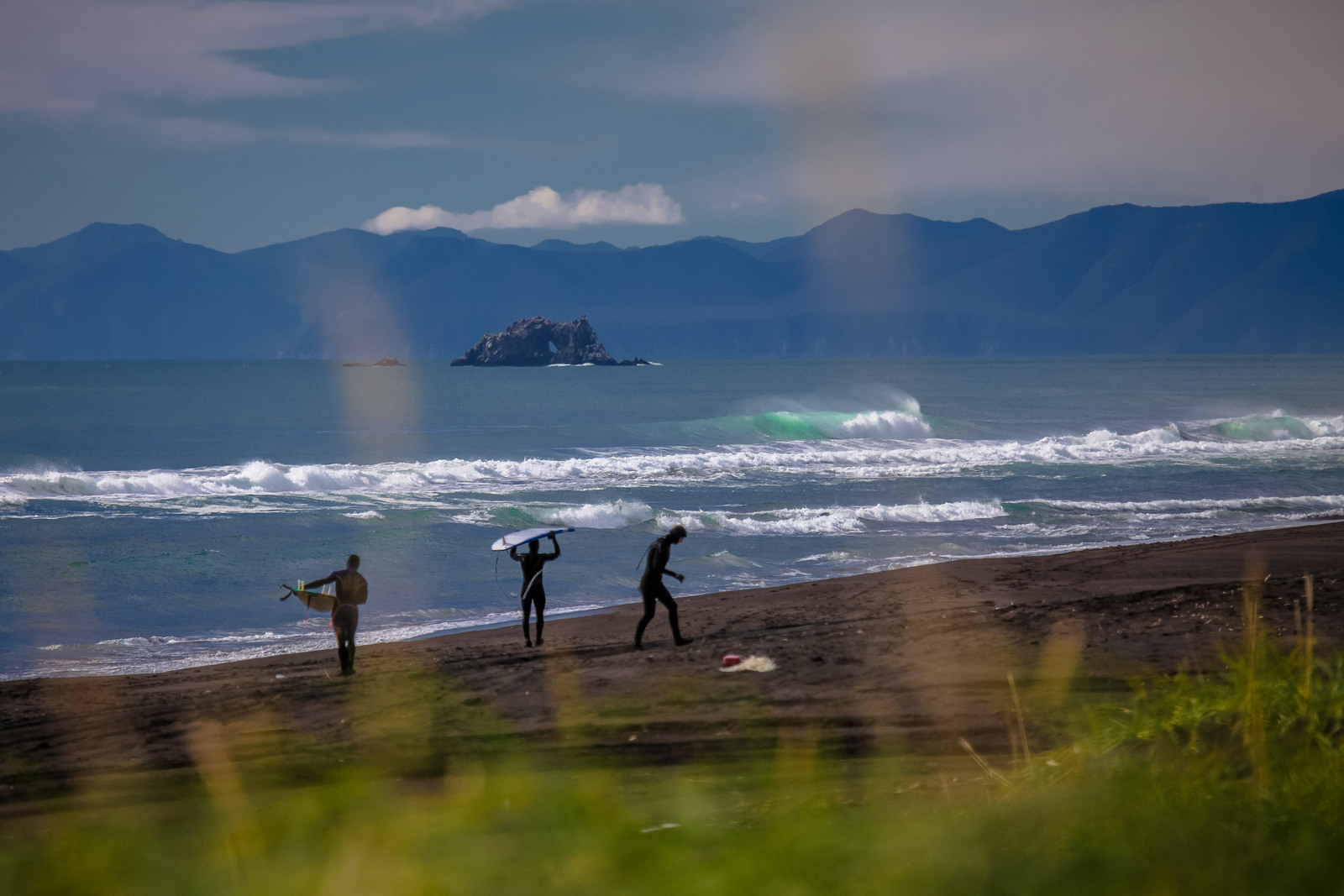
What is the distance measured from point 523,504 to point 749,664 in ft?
68.7

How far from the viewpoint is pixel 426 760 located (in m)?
9.02

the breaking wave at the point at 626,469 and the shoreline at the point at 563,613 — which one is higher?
the breaking wave at the point at 626,469

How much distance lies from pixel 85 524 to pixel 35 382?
5561 inches

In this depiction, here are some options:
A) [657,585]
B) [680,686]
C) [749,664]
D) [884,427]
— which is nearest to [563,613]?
[657,585]

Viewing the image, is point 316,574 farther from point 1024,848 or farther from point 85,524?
point 1024,848

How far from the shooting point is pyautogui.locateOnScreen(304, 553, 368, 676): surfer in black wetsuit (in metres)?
12.5

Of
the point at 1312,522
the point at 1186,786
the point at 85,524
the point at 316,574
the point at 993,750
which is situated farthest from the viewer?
the point at 85,524

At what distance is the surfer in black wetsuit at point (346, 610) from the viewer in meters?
12.5

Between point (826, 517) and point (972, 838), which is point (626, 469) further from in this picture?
point (972, 838)

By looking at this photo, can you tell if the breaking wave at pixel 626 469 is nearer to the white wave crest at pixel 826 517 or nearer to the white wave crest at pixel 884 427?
the white wave crest at pixel 884 427

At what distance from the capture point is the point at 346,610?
12531 millimetres

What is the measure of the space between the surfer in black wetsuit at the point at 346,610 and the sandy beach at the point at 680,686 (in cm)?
28

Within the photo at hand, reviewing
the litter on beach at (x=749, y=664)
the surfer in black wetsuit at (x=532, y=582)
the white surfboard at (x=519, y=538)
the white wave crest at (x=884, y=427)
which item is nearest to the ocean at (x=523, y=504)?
the white wave crest at (x=884, y=427)

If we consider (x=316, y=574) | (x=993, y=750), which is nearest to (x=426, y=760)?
(x=993, y=750)
